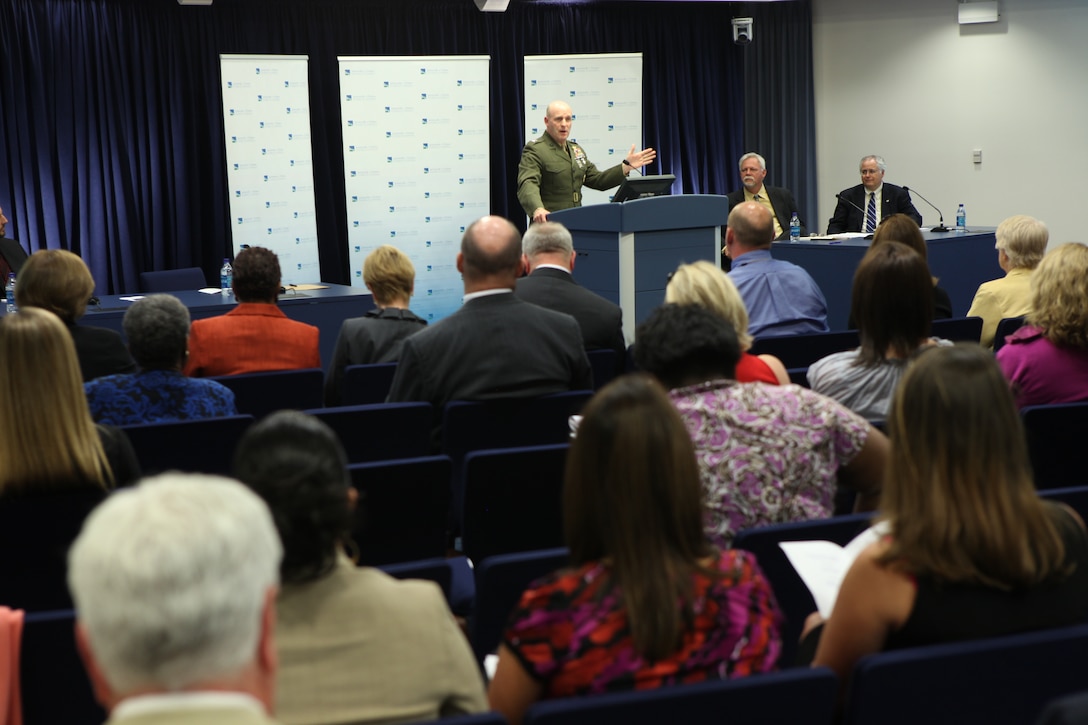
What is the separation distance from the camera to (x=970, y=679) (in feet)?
5.53

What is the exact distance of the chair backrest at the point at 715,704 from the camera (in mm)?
1494

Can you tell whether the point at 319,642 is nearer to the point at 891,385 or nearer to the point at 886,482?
the point at 886,482

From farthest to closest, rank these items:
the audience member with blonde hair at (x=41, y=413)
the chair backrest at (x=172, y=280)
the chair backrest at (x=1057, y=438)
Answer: the chair backrest at (x=172, y=280) < the chair backrest at (x=1057, y=438) < the audience member with blonde hair at (x=41, y=413)

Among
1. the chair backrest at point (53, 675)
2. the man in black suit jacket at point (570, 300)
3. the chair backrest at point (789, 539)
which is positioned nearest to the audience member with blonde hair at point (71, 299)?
the man in black suit jacket at point (570, 300)

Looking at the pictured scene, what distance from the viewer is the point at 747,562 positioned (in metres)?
1.82

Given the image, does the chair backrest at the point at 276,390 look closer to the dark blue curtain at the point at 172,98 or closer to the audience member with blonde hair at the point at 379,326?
the audience member with blonde hair at the point at 379,326

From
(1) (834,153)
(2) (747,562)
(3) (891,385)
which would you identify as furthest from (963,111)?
(2) (747,562)

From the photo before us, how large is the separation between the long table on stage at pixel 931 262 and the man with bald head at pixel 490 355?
4.33m

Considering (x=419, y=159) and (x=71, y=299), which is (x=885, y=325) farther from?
(x=419, y=159)

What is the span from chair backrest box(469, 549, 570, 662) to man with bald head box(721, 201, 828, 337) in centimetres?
303

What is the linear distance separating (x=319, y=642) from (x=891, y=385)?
2131 mm

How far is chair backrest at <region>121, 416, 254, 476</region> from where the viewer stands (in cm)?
330

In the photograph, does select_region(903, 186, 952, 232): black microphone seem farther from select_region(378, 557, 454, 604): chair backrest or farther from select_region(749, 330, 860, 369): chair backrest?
select_region(378, 557, 454, 604): chair backrest

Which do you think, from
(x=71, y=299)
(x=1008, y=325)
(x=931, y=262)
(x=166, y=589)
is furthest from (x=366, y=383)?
(x=931, y=262)
